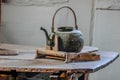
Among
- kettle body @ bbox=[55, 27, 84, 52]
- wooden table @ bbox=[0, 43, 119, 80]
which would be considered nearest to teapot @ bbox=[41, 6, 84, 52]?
kettle body @ bbox=[55, 27, 84, 52]

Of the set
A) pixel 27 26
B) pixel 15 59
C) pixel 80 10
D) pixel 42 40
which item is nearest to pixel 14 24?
pixel 27 26

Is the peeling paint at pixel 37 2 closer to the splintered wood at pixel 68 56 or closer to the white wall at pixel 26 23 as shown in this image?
the white wall at pixel 26 23

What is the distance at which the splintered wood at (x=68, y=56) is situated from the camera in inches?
88.6

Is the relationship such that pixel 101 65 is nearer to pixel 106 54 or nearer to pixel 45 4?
pixel 106 54

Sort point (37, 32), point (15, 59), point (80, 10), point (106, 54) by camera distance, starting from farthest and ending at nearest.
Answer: point (37, 32)
point (80, 10)
point (106, 54)
point (15, 59)

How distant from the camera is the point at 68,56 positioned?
224cm

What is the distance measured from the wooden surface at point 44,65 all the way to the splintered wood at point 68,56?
0.05 m

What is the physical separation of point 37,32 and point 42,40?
119 mm

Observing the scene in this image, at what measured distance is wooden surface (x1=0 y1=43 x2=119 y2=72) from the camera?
6.70ft

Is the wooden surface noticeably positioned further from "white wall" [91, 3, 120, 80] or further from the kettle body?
"white wall" [91, 3, 120, 80]

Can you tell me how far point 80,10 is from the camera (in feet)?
11.4

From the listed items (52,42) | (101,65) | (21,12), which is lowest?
(101,65)

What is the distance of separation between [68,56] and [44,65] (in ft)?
0.71

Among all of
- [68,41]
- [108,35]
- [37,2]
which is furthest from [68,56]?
[37,2]
